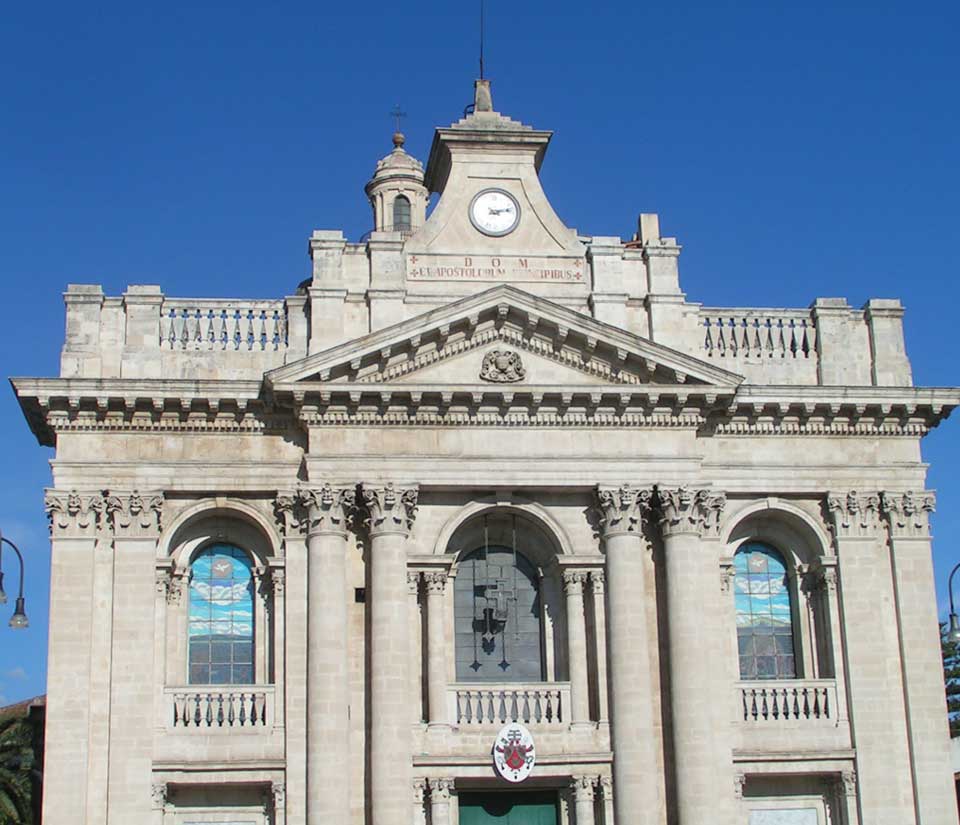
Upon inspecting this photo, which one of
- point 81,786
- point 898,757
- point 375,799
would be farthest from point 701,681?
point 81,786

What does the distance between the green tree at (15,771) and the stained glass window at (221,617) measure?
29.4 ft

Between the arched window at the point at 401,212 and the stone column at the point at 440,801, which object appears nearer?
the stone column at the point at 440,801

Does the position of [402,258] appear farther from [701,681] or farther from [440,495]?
[701,681]

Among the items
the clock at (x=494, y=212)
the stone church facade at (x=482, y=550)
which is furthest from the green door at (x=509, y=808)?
the clock at (x=494, y=212)

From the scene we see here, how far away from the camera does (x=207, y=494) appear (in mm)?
31172

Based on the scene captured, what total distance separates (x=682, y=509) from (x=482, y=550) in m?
3.92

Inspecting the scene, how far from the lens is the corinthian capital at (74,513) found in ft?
99.8

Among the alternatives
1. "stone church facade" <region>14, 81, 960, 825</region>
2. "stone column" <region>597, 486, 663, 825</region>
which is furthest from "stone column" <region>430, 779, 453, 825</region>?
"stone column" <region>597, 486, 663, 825</region>

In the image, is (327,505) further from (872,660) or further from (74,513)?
(872,660)

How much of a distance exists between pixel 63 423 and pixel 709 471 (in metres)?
12.1

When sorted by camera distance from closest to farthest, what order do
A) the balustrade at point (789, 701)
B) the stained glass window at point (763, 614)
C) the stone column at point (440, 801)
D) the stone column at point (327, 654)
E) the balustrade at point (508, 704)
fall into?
the stone column at point (327, 654) < the stone column at point (440, 801) < the balustrade at point (508, 704) < the balustrade at point (789, 701) < the stained glass window at point (763, 614)

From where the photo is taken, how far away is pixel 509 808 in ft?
101

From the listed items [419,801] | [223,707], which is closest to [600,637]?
[419,801]

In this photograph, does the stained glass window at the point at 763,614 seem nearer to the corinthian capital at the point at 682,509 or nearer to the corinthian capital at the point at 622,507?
the corinthian capital at the point at 682,509
